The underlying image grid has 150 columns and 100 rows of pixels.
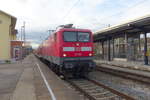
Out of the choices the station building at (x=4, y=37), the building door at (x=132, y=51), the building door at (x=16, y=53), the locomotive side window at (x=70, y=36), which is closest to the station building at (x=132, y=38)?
the building door at (x=132, y=51)

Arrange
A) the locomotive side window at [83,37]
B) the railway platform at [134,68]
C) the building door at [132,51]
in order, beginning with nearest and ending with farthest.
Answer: the locomotive side window at [83,37], the railway platform at [134,68], the building door at [132,51]

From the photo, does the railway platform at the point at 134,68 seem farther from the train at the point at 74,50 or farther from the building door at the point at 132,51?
the train at the point at 74,50

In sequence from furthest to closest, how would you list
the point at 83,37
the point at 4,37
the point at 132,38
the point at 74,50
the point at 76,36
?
the point at 4,37 < the point at 132,38 < the point at 83,37 < the point at 76,36 < the point at 74,50

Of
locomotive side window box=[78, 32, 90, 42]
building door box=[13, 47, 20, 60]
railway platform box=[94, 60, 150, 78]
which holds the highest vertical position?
locomotive side window box=[78, 32, 90, 42]

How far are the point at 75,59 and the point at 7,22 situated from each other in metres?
20.7

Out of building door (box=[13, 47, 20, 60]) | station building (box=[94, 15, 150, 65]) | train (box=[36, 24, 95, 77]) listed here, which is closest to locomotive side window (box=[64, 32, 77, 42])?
train (box=[36, 24, 95, 77])

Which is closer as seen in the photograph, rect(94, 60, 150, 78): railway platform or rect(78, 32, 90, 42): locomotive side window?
rect(78, 32, 90, 42): locomotive side window

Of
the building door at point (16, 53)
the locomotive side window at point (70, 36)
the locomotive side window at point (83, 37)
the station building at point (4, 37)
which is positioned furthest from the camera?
the building door at point (16, 53)

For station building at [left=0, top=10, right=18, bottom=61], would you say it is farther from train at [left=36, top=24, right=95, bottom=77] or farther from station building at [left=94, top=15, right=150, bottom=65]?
train at [left=36, top=24, right=95, bottom=77]

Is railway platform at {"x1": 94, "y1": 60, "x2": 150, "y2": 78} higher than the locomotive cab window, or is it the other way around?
the locomotive cab window

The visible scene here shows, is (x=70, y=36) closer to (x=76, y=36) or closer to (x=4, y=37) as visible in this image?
(x=76, y=36)

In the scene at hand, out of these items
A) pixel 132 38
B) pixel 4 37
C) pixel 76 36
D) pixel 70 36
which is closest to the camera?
pixel 70 36

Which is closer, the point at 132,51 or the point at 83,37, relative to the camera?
the point at 83,37

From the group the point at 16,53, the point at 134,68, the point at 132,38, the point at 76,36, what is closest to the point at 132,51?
the point at 132,38
